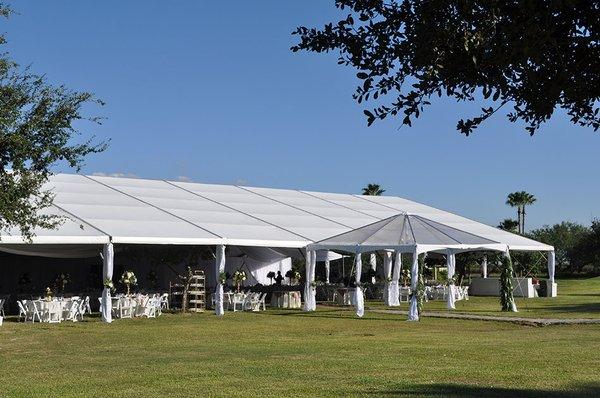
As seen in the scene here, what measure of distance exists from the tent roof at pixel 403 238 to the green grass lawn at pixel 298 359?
3.29 m

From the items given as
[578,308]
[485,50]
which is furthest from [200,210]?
[485,50]

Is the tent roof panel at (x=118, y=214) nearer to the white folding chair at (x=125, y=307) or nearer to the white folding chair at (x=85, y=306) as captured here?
the white folding chair at (x=125, y=307)

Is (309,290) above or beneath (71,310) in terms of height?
above

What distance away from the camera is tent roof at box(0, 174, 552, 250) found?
20.7 meters

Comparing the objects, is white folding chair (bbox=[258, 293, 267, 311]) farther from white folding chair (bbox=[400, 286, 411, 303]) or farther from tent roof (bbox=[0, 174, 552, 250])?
white folding chair (bbox=[400, 286, 411, 303])

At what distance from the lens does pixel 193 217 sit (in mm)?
24344

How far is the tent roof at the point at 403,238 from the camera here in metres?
22.0

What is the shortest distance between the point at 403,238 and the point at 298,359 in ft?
37.7

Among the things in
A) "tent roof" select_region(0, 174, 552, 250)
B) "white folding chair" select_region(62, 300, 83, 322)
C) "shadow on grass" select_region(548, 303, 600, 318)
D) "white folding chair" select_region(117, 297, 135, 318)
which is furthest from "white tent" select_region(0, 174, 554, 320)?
"shadow on grass" select_region(548, 303, 600, 318)

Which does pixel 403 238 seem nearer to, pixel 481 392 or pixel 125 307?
pixel 125 307

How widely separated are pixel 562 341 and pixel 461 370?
4913 mm

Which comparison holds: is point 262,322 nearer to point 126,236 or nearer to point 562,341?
point 126,236

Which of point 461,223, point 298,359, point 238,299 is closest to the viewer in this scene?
point 298,359

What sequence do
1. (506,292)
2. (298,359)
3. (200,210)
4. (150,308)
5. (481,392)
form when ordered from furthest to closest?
(200,210) → (506,292) → (150,308) → (298,359) → (481,392)
